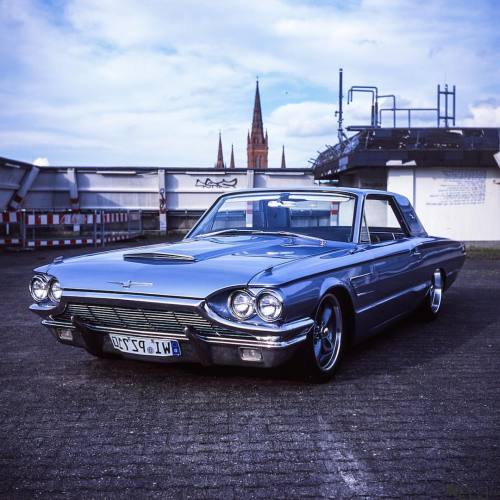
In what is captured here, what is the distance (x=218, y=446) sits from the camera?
3.28 m

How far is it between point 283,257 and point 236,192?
5.78ft

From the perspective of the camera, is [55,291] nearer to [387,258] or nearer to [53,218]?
[387,258]

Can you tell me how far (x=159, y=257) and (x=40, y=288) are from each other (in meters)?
0.88

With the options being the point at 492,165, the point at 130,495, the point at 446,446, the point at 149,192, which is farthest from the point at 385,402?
the point at 149,192

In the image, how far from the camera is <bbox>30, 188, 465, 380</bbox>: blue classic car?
3861mm

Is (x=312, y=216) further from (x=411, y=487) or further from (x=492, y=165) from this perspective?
(x=492, y=165)

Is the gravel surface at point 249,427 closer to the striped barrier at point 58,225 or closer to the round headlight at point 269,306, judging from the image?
the round headlight at point 269,306

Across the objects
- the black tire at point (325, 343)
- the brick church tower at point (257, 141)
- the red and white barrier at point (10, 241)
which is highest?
the brick church tower at point (257, 141)

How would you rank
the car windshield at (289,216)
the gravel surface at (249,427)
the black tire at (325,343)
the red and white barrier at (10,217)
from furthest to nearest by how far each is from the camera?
1. the red and white barrier at (10,217)
2. the car windshield at (289,216)
3. the black tire at (325,343)
4. the gravel surface at (249,427)

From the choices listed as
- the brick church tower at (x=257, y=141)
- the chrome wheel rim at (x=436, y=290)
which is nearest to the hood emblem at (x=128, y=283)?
the chrome wheel rim at (x=436, y=290)

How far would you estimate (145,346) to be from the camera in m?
4.09

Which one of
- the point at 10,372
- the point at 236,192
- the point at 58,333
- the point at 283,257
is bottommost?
the point at 10,372

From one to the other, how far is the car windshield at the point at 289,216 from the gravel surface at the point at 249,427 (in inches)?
42.5

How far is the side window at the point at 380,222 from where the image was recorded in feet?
18.2
